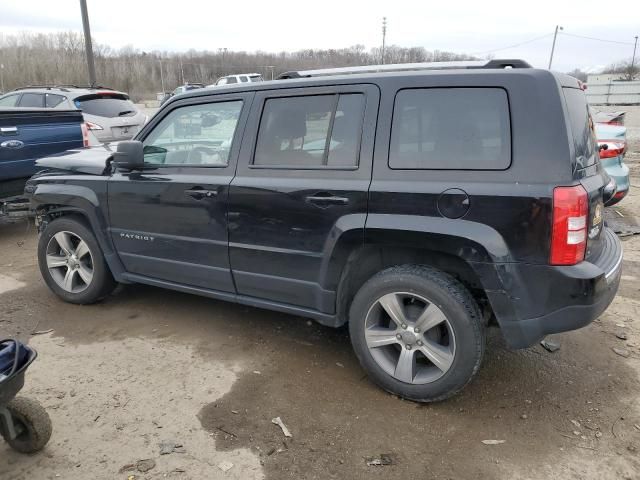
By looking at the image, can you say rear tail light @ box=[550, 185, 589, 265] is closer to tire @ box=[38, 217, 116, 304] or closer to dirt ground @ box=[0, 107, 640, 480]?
dirt ground @ box=[0, 107, 640, 480]

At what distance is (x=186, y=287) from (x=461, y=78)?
247cm

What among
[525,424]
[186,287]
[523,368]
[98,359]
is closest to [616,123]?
[523,368]

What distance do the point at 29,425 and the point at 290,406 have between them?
137 cm

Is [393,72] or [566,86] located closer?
[566,86]

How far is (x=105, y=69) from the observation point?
62375mm

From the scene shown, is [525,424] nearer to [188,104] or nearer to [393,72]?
[393,72]

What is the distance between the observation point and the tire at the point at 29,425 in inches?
96.7

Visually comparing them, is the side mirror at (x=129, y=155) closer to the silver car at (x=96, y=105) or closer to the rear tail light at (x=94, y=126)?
the silver car at (x=96, y=105)

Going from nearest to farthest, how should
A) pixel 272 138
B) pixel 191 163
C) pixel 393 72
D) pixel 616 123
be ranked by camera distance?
pixel 393 72 → pixel 272 138 → pixel 191 163 → pixel 616 123

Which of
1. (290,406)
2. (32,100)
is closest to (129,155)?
(290,406)

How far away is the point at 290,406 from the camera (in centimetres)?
302

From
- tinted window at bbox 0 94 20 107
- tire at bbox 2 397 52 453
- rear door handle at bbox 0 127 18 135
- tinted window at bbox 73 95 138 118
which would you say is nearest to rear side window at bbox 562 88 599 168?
tire at bbox 2 397 52 453

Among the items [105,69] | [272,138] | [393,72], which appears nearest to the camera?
[393,72]

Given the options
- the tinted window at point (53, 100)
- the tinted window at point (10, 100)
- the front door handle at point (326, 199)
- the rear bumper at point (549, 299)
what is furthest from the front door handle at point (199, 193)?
the tinted window at point (10, 100)
